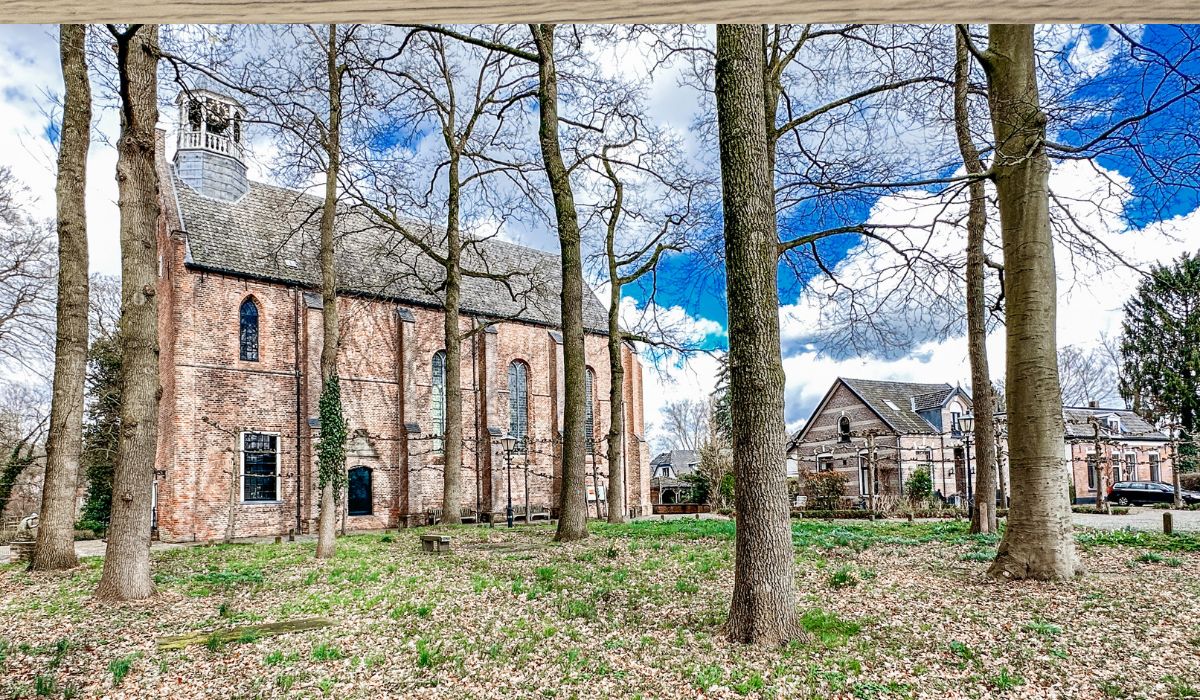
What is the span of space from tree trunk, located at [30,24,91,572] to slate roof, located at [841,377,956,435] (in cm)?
3492

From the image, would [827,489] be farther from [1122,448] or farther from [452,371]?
[1122,448]

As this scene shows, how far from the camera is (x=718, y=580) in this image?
31.5 ft

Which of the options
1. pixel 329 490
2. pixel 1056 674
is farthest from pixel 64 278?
pixel 1056 674

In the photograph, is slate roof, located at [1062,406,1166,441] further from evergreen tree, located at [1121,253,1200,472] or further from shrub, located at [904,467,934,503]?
shrub, located at [904,467,934,503]

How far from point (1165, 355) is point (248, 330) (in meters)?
46.3

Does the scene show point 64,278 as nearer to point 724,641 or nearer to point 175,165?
point 724,641

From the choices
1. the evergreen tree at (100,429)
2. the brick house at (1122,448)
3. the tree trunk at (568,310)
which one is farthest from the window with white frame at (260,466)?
the brick house at (1122,448)

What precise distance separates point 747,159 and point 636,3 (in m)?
6.44

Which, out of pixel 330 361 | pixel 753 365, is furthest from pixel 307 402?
pixel 753 365

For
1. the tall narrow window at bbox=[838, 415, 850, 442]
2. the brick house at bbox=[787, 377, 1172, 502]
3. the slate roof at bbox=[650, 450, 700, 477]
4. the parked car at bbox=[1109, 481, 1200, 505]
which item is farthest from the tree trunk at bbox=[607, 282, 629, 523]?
the slate roof at bbox=[650, 450, 700, 477]

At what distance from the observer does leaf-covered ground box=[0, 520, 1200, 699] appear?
5891 mm

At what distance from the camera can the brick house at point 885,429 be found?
37.6m

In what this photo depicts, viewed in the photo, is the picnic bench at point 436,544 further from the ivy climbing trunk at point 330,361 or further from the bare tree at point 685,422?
the bare tree at point 685,422

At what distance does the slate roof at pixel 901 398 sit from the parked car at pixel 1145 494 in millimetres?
8555
